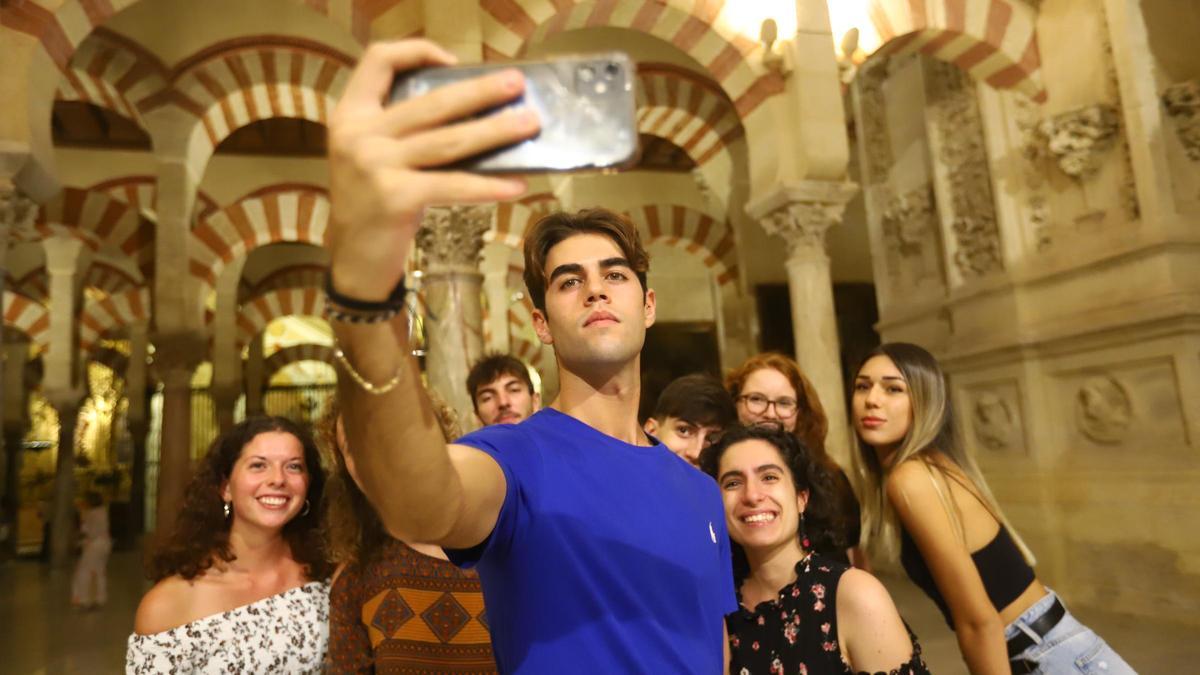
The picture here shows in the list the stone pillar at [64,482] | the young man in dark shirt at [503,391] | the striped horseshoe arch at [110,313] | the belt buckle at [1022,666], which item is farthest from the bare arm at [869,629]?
the striped horseshoe arch at [110,313]

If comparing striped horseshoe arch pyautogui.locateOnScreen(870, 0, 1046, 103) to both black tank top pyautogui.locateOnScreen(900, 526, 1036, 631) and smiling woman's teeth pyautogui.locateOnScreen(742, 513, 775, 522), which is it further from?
smiling woman's teeth pyautogui.locateOnScreen(742, 513, 775, 522)

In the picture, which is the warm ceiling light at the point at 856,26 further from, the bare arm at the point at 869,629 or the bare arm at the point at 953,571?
the bare arm at the point at 869,629

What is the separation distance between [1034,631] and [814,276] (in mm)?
3724

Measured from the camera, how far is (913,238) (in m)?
6.38

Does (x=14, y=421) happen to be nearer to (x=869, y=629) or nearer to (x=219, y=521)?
(x=219, y=521)

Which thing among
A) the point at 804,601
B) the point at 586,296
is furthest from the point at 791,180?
the point at 586,296

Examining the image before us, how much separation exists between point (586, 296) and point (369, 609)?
997mm

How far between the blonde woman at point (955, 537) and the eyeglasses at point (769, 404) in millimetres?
397

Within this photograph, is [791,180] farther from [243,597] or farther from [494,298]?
[494,298]

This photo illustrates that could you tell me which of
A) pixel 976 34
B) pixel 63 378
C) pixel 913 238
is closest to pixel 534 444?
pixel 976 34

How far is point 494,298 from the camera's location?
10.5 metres

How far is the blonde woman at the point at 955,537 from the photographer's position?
64.7 inches

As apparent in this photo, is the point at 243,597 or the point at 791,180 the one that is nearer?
the point at 243,597

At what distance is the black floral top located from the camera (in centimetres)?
146
